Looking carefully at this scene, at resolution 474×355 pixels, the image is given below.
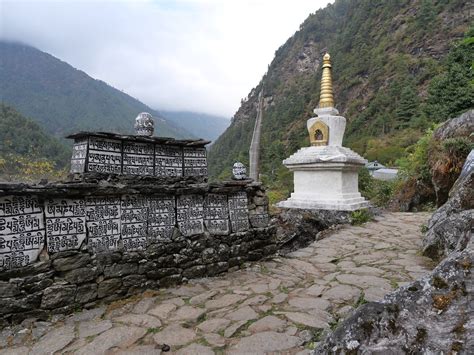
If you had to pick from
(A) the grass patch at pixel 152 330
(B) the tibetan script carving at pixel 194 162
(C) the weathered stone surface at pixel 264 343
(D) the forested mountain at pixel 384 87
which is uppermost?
(D) the forested mountain at pixel 384 87

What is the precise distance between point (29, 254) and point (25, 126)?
2585cm

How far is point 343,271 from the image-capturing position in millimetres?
5039

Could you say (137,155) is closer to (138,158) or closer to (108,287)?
(138,158)

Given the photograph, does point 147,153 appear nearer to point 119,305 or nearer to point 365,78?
point 119,305

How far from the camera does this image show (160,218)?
14.7 ft

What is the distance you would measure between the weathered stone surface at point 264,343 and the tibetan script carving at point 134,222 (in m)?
1.84

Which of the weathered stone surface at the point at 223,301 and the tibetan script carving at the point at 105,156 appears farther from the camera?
the tibetan script carving at the point at 105,156

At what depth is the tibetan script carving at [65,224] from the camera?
142 inches

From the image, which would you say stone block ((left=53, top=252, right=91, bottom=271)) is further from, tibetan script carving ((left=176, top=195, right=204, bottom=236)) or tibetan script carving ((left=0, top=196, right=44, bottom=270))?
tibetan script carving ((left=176, top=195, right=204, bottom=236))

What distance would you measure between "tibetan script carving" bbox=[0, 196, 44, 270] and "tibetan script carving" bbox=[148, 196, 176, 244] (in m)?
1.22

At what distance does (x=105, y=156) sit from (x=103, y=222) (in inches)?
34.4

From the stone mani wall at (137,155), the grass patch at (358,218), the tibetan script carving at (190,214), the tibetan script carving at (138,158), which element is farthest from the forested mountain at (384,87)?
the tibetan script carving at (138,158)

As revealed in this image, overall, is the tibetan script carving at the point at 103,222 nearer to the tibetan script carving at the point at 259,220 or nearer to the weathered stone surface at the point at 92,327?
the weathered stone surface at the point at 92,327

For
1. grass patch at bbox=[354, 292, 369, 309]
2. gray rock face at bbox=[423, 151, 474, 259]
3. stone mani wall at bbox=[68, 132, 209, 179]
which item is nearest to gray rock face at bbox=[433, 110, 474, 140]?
gray rock face at bbox=[423, 151, 474, 259]
